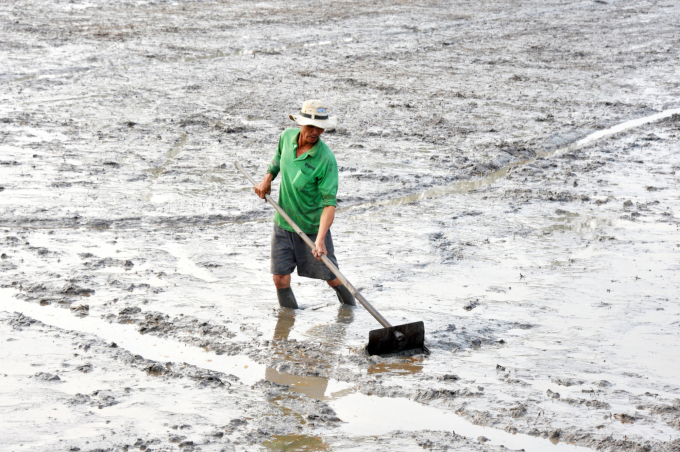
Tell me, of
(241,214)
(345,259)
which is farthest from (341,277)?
(241,214)

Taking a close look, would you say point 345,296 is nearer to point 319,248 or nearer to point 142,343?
point 319,248

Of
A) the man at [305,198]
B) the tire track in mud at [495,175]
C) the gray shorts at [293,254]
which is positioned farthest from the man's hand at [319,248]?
the tire track in mud at [495,175]

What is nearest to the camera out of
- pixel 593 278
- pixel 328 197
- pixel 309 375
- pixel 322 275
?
pixel 309 375

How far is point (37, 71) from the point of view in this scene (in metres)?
13.9

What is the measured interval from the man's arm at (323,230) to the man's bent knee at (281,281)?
625mm

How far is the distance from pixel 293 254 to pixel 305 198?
1.67 feet

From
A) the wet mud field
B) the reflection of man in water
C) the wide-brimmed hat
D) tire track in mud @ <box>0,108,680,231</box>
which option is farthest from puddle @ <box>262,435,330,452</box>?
tire track in mud @ <box>0,108,680,231</box>

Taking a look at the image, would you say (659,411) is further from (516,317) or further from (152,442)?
(152,442)

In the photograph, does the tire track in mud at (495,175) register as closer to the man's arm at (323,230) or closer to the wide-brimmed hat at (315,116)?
the man's arm at (323,230)

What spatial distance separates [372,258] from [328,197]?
1795mm

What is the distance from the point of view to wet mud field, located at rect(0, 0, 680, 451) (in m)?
4.57

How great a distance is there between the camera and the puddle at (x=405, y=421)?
172 inches

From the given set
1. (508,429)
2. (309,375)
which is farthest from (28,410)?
(508,429)

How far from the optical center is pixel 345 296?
620 cm
